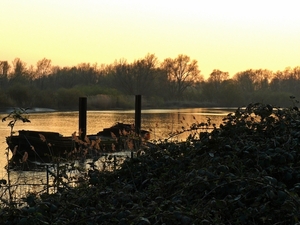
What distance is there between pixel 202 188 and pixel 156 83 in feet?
238

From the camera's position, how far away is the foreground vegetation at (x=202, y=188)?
2674 mm

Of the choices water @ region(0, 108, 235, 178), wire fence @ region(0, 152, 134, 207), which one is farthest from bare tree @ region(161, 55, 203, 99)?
wire fence @ region(0, 152, 134, 207)

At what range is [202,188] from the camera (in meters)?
3.02

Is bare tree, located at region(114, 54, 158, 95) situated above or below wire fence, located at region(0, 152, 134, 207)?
above

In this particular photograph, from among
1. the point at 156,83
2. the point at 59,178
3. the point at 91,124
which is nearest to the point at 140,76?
the point at 156,83

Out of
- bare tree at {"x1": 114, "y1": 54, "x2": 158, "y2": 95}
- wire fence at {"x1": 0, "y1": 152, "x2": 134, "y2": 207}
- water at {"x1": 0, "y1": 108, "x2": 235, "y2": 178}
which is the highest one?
bare tree at {"x1": 114, "y1": 54, "x2": 158, "y2": 95}

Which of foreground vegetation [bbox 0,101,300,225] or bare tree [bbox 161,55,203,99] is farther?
bare tree [bbox 161,55,203,99]

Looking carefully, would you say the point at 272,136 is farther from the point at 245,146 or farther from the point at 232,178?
the point at 232,178

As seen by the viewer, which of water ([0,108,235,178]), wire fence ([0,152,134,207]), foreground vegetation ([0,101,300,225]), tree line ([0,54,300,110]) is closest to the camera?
foreground vegetation ([0,101,300,225])

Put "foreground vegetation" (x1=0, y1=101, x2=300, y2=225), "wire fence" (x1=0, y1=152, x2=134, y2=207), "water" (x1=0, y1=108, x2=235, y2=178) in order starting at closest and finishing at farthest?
1. "foreground vegetation" (x1=0, y1=101, x2=300, y2=225)
2. "wire fence" (x1=0, y1=152, x2=134, y2=207)
3. "water" (x1=0, y1=108, x2=235, y2=178)

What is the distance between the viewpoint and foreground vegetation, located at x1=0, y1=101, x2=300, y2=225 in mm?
2674

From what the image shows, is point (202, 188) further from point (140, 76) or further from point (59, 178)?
point (140, 76)

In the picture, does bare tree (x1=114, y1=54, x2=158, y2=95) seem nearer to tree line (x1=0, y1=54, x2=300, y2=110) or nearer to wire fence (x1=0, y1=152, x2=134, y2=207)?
tree line (x1=0, y1=54, x2=300, y2=110)

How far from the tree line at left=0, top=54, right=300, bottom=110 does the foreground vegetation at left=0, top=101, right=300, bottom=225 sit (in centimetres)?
5402
